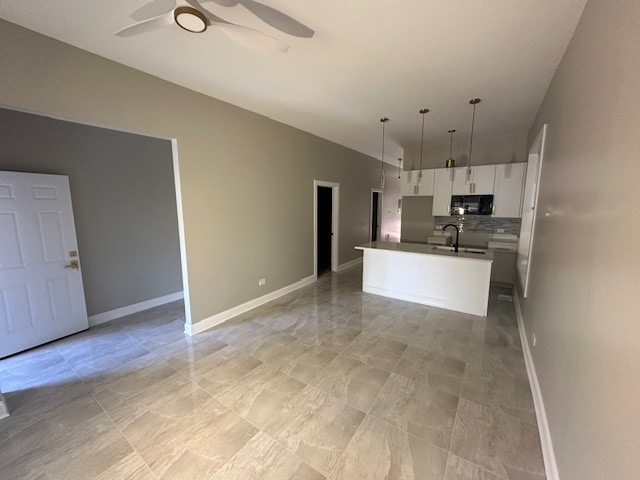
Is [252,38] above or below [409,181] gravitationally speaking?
above

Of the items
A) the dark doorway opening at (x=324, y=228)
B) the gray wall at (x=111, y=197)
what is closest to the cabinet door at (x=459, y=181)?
the dark doorway opening at (x=324, y=228)

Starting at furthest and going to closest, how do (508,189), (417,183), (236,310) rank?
(417,183)
(508,189)
(236,310)

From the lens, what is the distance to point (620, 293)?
0.96 metres

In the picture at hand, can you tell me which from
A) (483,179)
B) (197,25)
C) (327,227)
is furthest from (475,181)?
(197,25)

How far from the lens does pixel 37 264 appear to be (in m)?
2.90

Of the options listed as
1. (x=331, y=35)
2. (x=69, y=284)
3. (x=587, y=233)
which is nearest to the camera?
(x=587, y=233)

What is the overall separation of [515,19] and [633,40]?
1.09m

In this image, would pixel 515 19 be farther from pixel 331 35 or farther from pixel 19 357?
pixel 19 357

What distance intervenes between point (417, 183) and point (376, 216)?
2670mm

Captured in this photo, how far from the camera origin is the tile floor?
159 centimetres

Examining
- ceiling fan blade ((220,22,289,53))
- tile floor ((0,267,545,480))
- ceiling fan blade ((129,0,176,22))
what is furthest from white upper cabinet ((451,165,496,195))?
ceiling fan blade ((129,0,176,22))

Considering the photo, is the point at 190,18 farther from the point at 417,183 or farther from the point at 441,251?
the point at 417,183

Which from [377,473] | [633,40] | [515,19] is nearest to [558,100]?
[515,19]

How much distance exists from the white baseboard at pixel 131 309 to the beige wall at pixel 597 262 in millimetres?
4767
